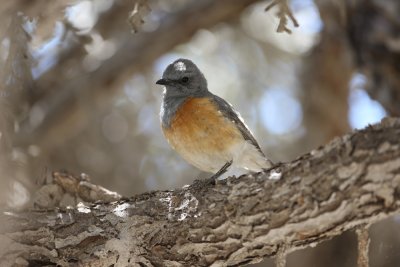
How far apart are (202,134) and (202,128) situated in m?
0.06

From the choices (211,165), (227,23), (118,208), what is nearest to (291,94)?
(227,23)

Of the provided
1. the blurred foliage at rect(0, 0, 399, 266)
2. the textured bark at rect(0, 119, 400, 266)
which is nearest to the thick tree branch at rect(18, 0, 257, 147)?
the blurred foliage at rect(0, 0, 399, 266)

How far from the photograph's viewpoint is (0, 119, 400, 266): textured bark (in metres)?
3.94

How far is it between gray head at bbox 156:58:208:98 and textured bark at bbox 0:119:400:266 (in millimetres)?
1856

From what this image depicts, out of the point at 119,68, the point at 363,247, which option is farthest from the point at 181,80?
the point at 363,247

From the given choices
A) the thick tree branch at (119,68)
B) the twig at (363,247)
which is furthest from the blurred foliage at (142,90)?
the twig at (363,247)

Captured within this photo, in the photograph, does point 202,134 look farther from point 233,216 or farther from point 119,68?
point 119,68

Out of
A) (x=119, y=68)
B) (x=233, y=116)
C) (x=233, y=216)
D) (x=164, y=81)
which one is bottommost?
(x=233, y=216)

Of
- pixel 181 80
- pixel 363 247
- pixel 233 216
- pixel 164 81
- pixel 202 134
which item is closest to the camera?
pixel 363 247

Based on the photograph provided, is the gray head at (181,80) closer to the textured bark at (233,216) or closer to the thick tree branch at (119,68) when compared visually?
the textured bark at (233,216)

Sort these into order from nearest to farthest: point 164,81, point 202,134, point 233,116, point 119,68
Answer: point 202,134 → point 233,116 → point 164,81 → point 119,68

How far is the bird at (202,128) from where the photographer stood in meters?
6.21

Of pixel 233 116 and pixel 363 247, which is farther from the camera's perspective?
pixel 233 116

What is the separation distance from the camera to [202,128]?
6.22 m
